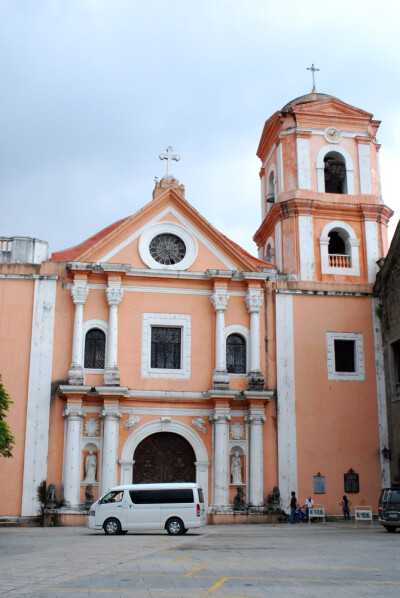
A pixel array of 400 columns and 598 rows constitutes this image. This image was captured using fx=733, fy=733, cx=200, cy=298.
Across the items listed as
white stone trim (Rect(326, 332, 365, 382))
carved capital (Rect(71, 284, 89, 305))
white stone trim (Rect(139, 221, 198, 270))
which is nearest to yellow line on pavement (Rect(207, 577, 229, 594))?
carved capital (Rect(71, 284, 89, 305))

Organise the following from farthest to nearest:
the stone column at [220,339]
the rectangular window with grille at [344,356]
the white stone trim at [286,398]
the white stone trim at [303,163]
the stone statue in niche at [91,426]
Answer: the white stone trim at [303,163] < the rectangular window with grille at [344,356] < the stone column at [220,339] < the white stone trim at [286,398] < the stone statue in niche at [91,426]

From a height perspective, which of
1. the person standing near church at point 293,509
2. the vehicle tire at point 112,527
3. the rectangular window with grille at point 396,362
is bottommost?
the vehicle tire at point 112,527

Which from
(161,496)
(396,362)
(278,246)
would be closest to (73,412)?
(161,496)

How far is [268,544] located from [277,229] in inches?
633

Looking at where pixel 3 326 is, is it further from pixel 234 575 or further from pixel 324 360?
pixel 234 575

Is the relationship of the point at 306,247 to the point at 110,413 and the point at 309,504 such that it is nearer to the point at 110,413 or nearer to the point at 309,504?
the point at 309,504

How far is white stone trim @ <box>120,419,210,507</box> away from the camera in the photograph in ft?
82.7

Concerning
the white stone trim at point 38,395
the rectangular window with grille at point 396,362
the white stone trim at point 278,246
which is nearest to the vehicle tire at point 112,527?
the white stone trim at point 38,395

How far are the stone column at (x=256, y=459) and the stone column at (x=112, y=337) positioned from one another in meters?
5.02

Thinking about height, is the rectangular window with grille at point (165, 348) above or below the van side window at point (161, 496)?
above

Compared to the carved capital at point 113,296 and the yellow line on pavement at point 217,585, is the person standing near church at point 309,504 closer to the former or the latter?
the carved capital at point 113,296

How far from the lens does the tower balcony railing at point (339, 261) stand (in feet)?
95.3

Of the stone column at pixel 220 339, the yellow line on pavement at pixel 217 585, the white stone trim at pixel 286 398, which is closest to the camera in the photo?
the yellow line on pavement at pixel 217 585

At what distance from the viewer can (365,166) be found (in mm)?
30344
